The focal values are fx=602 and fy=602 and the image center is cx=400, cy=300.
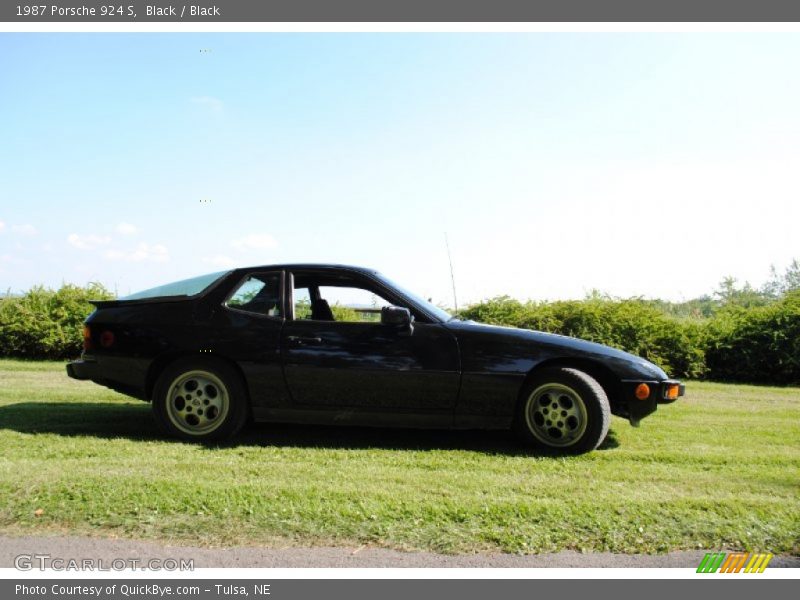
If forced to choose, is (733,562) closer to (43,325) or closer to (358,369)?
(358,369)

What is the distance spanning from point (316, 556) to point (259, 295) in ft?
8.90

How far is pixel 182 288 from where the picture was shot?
17.6ft

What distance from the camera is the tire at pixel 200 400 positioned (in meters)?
4.94

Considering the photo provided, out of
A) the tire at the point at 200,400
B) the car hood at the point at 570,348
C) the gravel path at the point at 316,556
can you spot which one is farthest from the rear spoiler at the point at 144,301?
the gravel path at the point at 316,556

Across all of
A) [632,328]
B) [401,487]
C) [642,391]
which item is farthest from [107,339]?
[632,328]

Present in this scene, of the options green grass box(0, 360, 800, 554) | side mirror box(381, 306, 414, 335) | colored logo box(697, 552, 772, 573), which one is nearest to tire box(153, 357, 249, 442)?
green grass box(0, 360, 800, 554)

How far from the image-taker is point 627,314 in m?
10.1

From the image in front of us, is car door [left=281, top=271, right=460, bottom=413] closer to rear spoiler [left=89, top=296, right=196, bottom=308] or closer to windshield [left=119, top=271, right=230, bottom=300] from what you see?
windshield [left=119, top=271, right=230, bottom=300]

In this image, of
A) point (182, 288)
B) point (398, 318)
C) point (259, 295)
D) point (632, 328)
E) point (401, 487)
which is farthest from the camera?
point (632, 328)

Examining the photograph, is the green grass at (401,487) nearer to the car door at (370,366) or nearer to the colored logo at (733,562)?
the colored logo at (733,562)

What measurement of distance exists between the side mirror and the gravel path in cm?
210

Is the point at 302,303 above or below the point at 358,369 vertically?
above

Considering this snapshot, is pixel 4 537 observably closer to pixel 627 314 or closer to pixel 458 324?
pixel 458 324

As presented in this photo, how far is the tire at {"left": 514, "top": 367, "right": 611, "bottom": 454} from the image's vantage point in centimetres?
472
